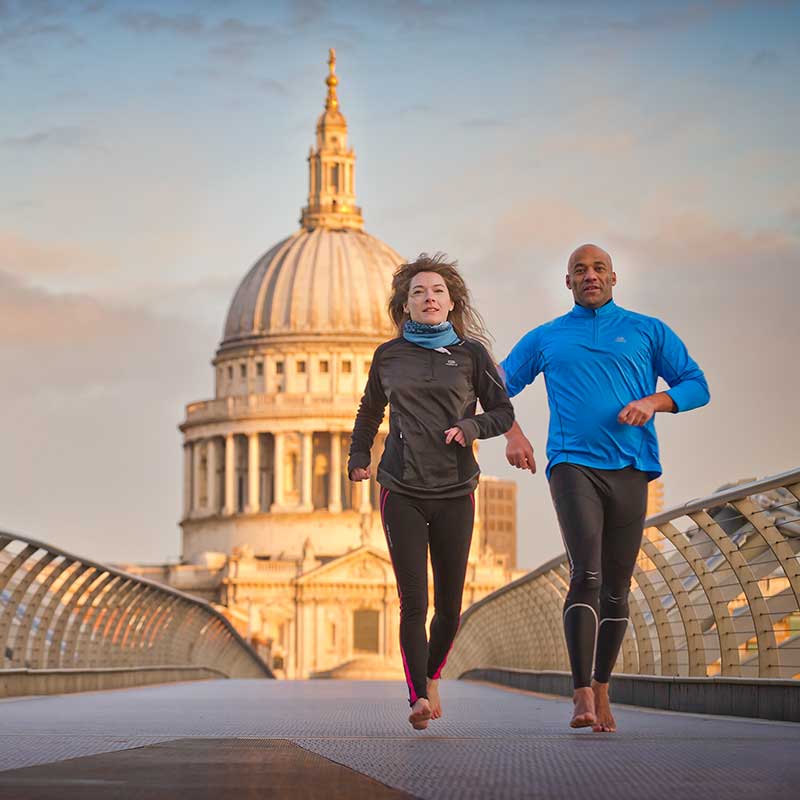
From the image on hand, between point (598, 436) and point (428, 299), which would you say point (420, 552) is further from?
point (428, 299)

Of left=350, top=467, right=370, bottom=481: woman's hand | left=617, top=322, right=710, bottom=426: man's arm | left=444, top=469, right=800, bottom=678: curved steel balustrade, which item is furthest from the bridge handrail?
left=617, top=322, right=710, bottom=426: man's arm

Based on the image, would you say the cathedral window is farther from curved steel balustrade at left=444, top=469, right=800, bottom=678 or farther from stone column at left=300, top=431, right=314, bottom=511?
curved steel balustrade at left=444, top=469, right=800, bottom=678

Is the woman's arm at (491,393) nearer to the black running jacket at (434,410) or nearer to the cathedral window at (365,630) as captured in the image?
the black running jacket at (434,410)

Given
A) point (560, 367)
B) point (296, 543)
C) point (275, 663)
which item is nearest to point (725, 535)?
point (560, 367)

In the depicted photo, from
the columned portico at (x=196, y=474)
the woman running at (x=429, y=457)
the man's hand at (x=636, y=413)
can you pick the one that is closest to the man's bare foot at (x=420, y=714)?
the woman running at (x=429, y=457)

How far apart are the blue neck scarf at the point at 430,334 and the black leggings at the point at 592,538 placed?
2.60 ft

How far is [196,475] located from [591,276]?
124m

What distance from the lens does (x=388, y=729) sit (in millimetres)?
10055

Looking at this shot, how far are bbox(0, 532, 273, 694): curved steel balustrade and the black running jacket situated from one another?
19.8ft

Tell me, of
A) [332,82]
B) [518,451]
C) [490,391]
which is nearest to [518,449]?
[518,451]

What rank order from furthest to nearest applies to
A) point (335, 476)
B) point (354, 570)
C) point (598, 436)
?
point (335, 476) → point (354, 570) → point (598, 436)

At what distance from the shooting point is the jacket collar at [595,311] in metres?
9.78

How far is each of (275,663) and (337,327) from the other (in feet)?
96.5

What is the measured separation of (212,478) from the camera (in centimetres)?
13100
